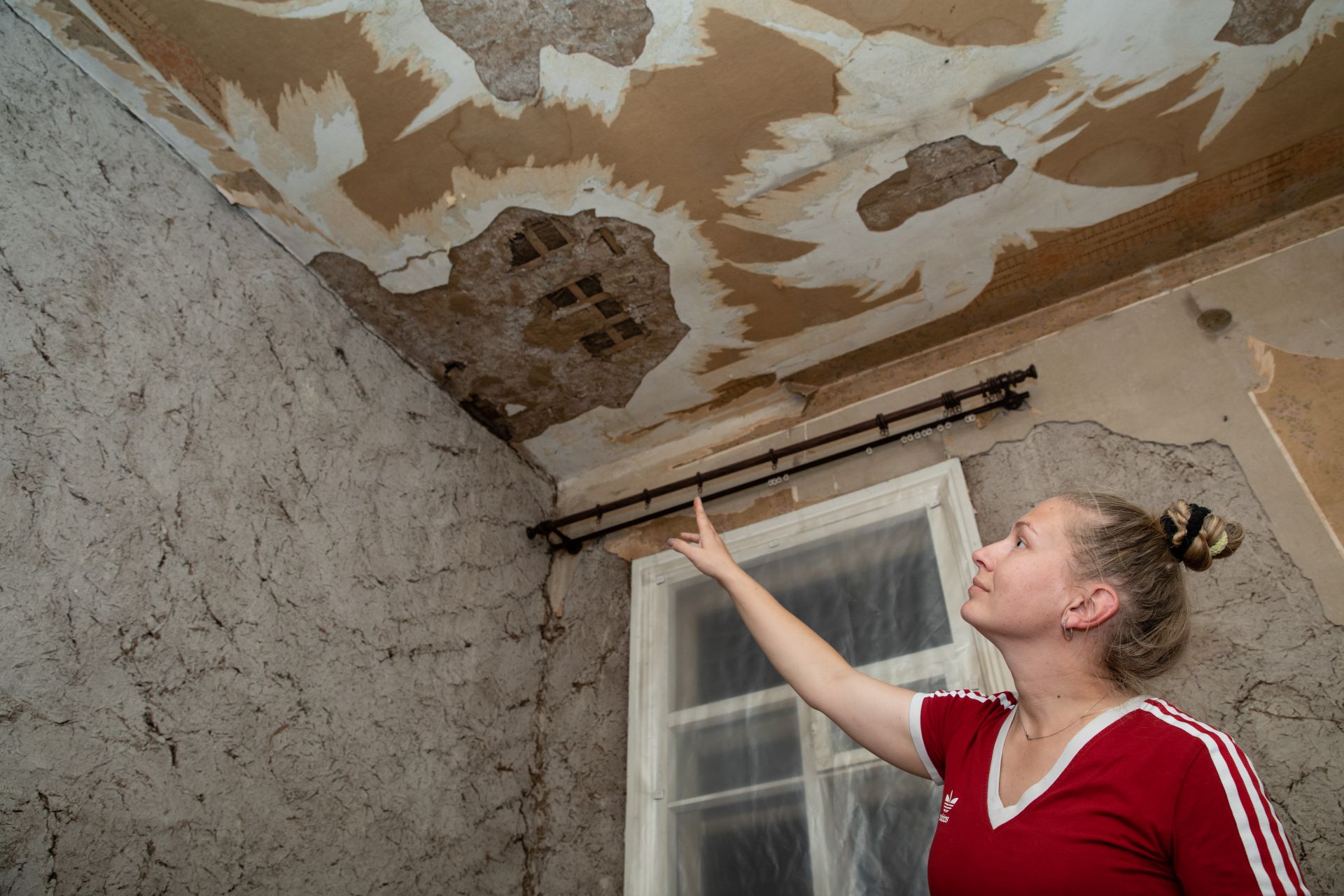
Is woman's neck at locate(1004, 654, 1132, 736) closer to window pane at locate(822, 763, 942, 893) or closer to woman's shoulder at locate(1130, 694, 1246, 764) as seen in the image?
woman's shoulder at locate(1130, 694, 1246, 764)

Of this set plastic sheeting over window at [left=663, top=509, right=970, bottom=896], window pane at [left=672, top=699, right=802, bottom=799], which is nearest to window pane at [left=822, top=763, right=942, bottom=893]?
plastic sheeting over window at [left=663, top=509, right=970, bottom=896]

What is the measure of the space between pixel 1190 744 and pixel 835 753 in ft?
3.93

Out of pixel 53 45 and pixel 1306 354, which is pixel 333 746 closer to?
pixel 53 45

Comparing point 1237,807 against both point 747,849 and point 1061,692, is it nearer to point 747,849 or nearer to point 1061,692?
point 1061,692

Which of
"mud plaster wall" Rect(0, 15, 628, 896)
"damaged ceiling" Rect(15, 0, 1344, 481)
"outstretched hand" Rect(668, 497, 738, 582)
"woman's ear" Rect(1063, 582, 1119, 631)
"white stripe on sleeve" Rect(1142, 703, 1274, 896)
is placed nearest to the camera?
"white stripe on sleeve" Rect(1142, 703, 1274, 896)

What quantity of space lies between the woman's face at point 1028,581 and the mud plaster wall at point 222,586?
4.73 ft

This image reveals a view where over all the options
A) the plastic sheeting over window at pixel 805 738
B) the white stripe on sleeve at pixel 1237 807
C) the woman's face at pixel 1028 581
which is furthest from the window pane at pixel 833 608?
the white stripe on sleeve at pixel 1237 807

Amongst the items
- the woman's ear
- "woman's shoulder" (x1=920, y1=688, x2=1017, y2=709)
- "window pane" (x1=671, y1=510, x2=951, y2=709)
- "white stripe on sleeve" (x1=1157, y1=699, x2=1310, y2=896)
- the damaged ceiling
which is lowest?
"white stripe on sleeve" (x1=1157, y1=699, x2=1310, y2=896)

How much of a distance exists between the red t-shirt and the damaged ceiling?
57.3 inches

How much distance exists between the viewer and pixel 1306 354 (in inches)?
83.4

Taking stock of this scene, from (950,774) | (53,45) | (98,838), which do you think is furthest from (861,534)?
(53,45)

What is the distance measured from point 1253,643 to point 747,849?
3.93 feet

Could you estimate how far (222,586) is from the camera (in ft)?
6.24

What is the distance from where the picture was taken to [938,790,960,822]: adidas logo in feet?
4.05
